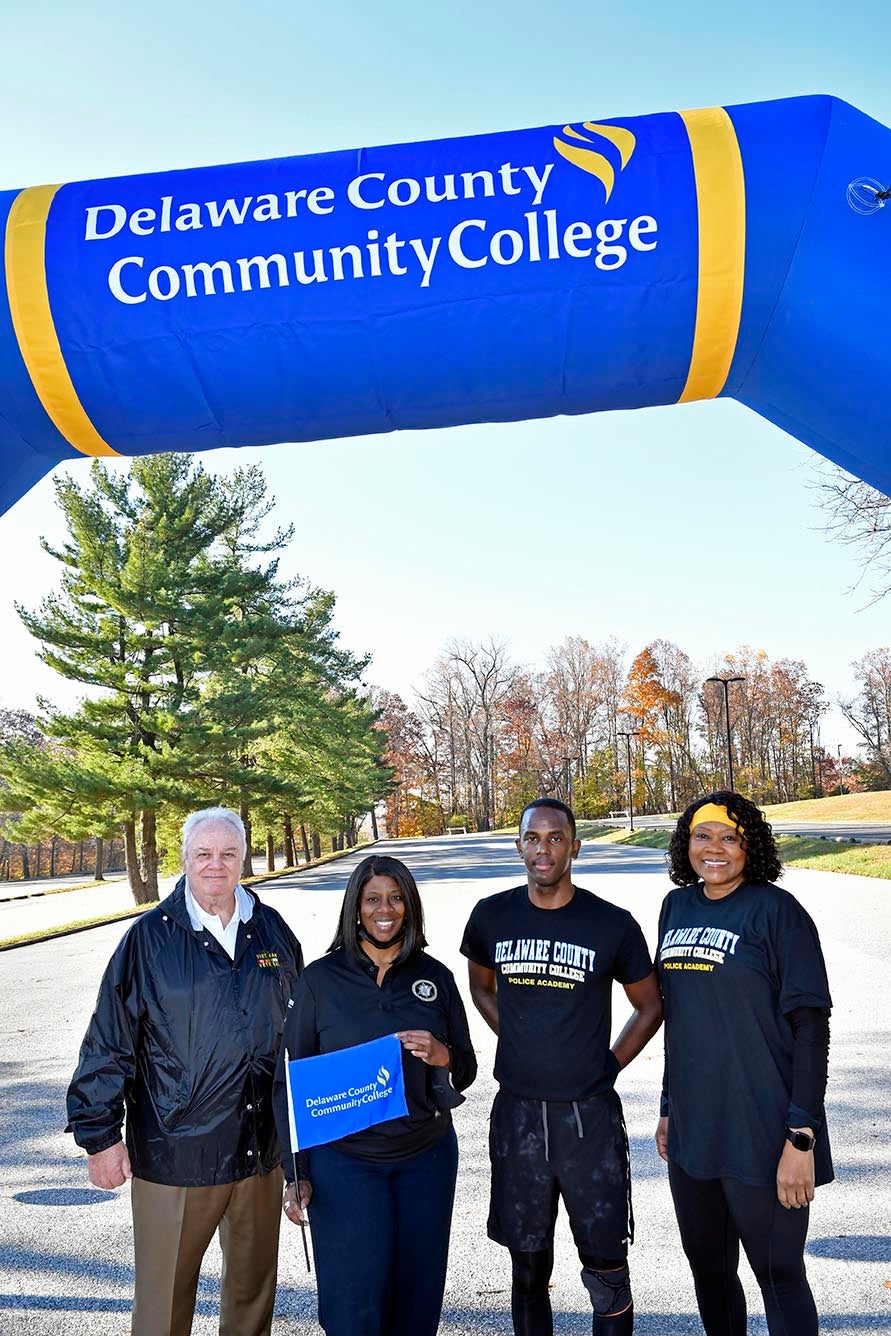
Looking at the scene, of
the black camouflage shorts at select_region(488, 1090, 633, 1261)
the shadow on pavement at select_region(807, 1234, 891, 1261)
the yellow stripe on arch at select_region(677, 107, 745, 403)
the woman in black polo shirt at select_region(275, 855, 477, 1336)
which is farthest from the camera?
the shadow on pavement at select_region(807, 1234, 891, 1261)

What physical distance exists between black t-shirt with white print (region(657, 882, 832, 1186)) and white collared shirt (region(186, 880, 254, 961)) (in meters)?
1.33

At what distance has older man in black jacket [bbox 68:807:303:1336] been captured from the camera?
3012mm

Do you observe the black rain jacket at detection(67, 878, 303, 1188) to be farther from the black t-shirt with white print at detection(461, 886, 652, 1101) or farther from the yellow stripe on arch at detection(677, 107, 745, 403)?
the yellow stripe on arch at detection(677, 107, 745, 403)

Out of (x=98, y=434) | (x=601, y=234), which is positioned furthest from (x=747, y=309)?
(x=98, y=434)

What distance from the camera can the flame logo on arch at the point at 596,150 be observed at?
3.52 meters

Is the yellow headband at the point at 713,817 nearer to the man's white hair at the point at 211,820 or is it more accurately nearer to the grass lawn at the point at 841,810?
the man's white hair at the point at 211,820

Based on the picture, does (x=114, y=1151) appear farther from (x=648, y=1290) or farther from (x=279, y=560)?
(x=279, y=560)

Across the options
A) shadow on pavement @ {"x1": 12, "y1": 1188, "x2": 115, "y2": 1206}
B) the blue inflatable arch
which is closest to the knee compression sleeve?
the blue inflatable arch

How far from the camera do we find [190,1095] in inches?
120

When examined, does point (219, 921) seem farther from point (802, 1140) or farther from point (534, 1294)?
point (802, 1140)

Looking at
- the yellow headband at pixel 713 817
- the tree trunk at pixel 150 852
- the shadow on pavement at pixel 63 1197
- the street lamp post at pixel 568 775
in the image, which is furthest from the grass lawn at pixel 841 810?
the yellow headband at pixel 713 817

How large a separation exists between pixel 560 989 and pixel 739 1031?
1.70 ft

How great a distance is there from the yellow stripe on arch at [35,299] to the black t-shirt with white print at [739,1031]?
2.87 m

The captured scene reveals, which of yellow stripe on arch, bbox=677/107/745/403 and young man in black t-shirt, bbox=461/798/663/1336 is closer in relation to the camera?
young man in black t-shirt, bbox=461/798/663/1336
